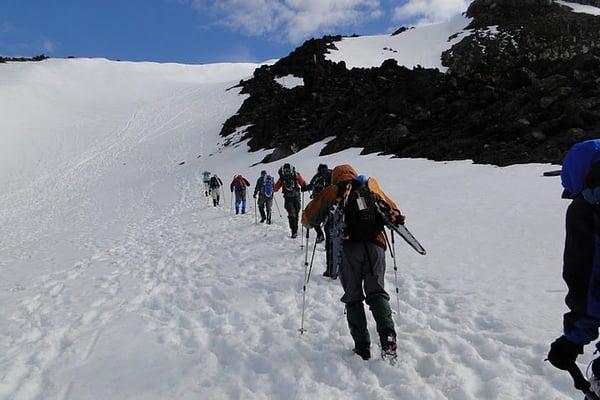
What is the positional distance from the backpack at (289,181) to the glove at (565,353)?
32.7ft

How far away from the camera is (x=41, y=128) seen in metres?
65.2

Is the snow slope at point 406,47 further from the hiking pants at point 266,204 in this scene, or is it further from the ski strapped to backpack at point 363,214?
the ski strapped to backpack at point 363,214

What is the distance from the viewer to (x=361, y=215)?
5.11 m

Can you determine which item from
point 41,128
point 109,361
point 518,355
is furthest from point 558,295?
point 41,128

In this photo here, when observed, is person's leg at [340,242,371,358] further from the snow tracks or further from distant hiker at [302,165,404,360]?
the snow tracks

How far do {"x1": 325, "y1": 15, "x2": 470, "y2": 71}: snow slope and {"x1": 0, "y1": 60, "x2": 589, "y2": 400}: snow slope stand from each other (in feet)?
143

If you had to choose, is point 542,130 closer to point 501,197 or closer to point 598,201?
point 501,197

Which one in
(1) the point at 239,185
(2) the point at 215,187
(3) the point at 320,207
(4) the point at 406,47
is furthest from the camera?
(4) the point at 406,47

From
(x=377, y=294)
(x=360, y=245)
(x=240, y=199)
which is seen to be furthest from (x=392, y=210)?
(x=240, y=199)

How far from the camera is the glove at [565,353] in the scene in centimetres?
280

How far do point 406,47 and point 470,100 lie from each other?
44.9 m

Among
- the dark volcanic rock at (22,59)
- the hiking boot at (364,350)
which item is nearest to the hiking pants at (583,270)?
the hiking boot at (364,350)

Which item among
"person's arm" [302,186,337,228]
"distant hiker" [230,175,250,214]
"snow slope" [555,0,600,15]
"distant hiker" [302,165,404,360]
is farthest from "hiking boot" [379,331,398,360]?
"snow slope" [555,0,600,15]

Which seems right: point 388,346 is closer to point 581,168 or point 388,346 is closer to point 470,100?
point 581,168
